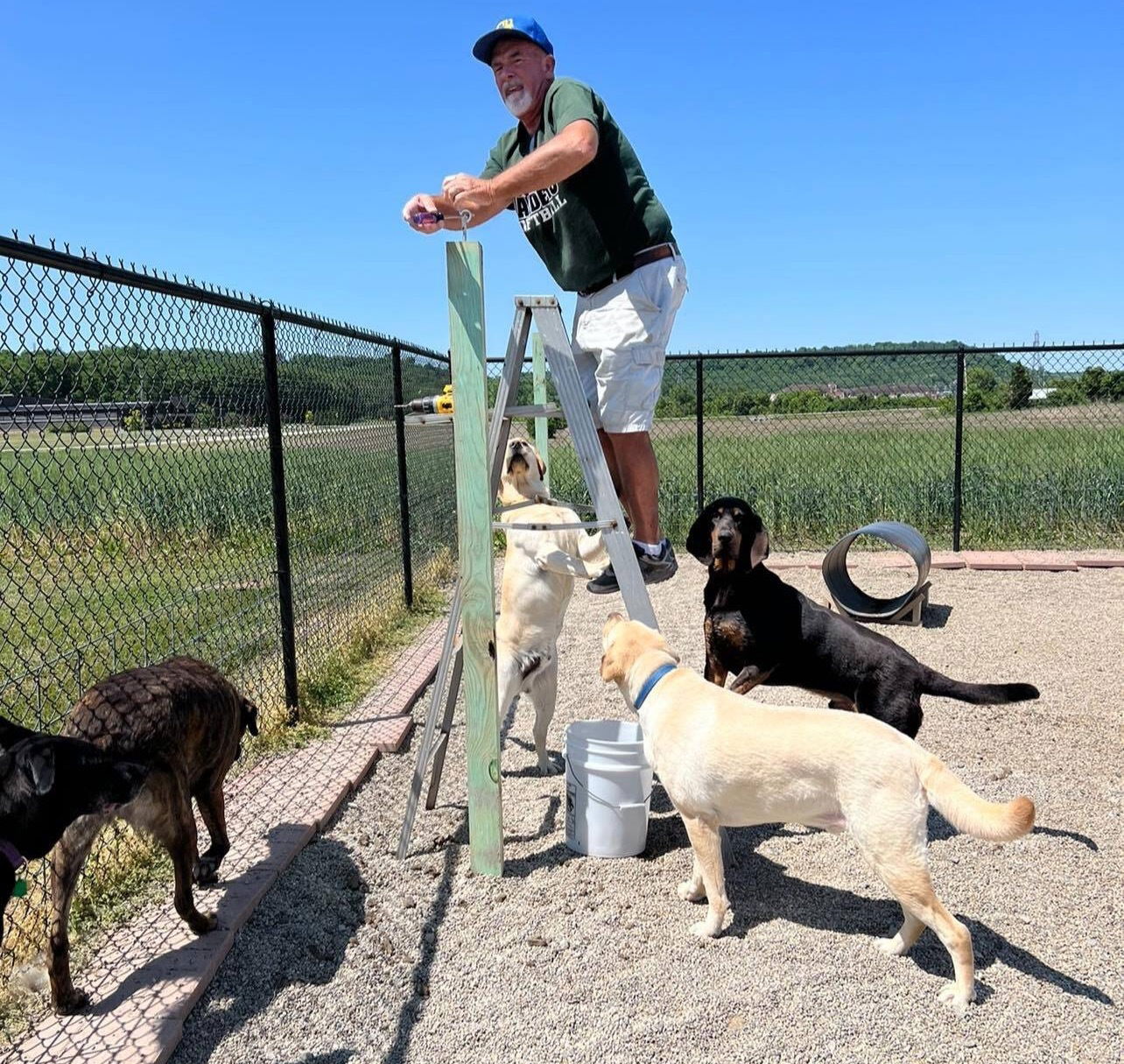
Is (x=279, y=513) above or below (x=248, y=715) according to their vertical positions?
above

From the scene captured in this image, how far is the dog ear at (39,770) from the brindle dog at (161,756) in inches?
12.9

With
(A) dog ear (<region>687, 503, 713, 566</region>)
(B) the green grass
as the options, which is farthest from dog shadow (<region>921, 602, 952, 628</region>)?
(A) dog ear (<region>687, 503, 713, 566</region>)

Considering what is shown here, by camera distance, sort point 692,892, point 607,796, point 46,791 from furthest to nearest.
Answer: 1. point 607,796
2. point 692,892
3. point 46,791

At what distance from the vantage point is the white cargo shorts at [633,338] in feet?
11.0

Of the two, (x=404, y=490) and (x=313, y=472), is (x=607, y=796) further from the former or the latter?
(x=404, y=490)

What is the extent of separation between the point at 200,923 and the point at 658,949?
1.45 meters

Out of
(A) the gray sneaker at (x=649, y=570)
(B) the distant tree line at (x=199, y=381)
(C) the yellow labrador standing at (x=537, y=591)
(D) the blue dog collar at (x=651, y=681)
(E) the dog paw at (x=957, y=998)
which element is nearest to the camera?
(E) the dog paw at (x=957, y=998)

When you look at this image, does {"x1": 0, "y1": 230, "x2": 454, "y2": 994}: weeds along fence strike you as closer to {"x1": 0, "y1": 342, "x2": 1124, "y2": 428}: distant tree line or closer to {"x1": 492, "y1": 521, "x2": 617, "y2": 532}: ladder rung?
{"x1": 0, "y1": 342, "x2": 1124, "y2": 428}: distant tree line

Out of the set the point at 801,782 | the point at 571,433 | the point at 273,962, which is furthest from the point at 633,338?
the point at 273,962

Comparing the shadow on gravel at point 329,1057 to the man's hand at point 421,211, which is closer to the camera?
the shadow on gravel at point 329,1057

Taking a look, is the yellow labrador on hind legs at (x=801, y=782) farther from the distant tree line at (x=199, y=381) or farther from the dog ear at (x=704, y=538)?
the distant tree line at (x=199, y=381)

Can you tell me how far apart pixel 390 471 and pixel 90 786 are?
5.73 meters

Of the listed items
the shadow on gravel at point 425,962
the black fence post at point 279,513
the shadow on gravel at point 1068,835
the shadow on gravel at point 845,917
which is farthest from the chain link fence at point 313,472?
the shadow on gravel at point 1068,835

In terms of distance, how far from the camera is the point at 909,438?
1211 centimetres
